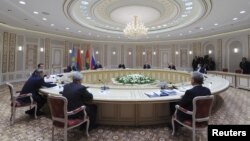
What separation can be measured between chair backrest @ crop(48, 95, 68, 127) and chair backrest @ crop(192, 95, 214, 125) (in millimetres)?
2061

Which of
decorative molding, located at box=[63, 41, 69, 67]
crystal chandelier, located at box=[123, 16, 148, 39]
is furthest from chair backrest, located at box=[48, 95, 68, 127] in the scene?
decorative molding, located at box=[63, 41, 69, 67]

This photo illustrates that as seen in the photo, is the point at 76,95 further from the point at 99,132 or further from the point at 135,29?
the point at 135,29

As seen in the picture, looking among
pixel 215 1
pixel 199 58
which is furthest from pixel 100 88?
pixel 199 58

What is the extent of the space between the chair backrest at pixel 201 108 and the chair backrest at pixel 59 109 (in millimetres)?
2061

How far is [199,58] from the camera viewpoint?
1173 centimetres

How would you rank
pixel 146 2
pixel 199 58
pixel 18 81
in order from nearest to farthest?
pixel 146 2, pixel 18 81, pixel 199 58

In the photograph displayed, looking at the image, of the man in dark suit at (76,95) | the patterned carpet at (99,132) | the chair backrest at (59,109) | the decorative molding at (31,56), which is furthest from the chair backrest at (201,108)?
the decorative molding at (31,56)

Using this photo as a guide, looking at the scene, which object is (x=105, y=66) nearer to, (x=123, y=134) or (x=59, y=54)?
(x=59, y=54)

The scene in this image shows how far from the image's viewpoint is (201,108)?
2.52m

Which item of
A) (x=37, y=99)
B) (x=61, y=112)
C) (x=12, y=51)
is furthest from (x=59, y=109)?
(x=12, y=51)

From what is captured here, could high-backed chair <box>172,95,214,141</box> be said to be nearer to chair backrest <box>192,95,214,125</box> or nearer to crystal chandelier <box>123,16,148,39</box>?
chair backrest <box>192,95,214,125</box>

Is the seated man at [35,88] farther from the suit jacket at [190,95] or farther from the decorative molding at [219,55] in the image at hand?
the decorative molding at [219,55]

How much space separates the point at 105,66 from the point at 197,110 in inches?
530

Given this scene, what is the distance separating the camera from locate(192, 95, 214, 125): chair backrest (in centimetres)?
245
